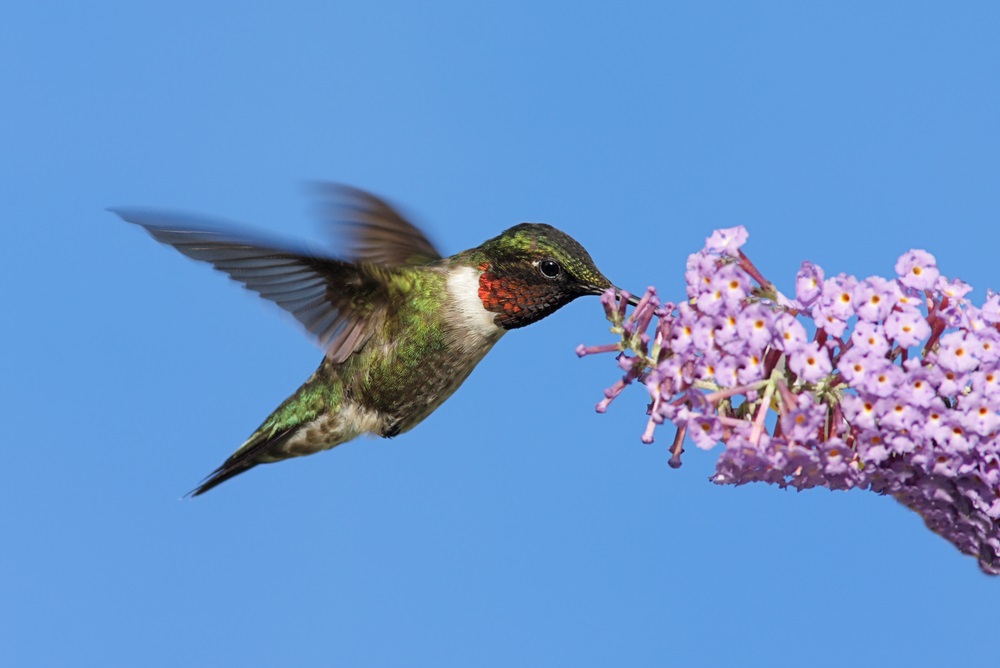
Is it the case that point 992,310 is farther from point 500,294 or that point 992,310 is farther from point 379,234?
point 379,234

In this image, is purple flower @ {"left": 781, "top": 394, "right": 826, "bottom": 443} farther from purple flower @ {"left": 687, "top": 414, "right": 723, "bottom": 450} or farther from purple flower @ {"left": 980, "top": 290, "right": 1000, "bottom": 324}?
purple flower @ {"left": 980, "top": 290, "right": 1000, "bottom": 324}

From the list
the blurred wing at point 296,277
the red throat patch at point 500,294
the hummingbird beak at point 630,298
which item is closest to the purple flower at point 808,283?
the hummingbird beak at point 630,298

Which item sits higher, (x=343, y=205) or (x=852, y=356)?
(x=343, y=205)

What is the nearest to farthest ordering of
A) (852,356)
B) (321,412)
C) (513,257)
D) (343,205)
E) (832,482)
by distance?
(852,356), (832,482), (513,257), (321,412), (343,205)

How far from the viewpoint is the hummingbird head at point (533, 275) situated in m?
3.51

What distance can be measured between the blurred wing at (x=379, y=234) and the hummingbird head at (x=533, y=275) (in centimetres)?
94

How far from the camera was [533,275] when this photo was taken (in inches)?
143

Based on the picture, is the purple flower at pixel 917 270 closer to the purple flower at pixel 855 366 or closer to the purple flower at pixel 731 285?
the purple flower at pixel 855 366

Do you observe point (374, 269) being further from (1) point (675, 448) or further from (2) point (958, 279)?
(2) point (958, 279)

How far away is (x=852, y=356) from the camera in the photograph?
8.18 ft

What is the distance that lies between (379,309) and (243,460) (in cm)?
95

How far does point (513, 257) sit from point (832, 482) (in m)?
1.48

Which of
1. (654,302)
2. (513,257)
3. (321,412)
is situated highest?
(513,257)

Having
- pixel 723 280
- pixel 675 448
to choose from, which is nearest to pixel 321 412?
pixel 675 448
